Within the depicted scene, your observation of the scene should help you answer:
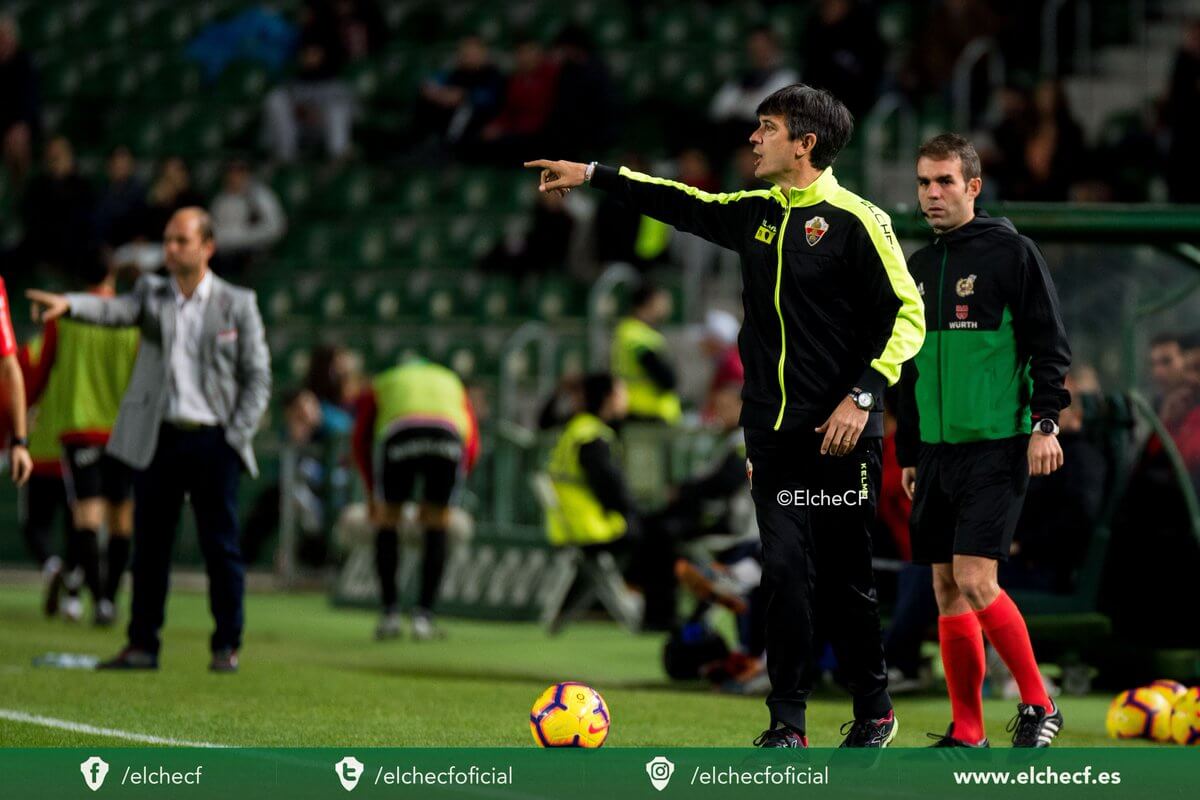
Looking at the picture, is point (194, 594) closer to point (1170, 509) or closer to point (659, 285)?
point (659, 285)

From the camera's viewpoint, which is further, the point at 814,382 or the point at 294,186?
the point at 294,186

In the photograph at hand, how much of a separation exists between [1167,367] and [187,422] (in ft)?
15.3

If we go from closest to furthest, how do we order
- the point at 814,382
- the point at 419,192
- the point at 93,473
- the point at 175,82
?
1. the point at 814,382
2. the point at 93,473
3. the point at 419,192
4. the point at 175,82

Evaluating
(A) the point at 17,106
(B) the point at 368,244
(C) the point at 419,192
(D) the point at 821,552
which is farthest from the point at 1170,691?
(A) the point at 17,106

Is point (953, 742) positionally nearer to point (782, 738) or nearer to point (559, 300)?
point (782, 738)

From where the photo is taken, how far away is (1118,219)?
9.45 m

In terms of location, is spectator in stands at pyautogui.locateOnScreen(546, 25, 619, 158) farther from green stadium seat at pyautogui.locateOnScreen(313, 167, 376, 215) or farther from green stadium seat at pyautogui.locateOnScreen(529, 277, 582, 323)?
green stadium seat at pyautogui.locateOnScreen(313, 167, 376, 215)

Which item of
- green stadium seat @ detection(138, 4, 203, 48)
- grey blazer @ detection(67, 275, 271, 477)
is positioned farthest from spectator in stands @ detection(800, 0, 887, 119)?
grey blazer @ detection(67, 275, 271, 477)

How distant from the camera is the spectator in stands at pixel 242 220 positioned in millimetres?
20297

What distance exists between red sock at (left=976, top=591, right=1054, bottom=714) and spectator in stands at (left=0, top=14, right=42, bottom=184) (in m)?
16.8

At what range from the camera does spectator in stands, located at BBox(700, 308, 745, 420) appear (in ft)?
53.7

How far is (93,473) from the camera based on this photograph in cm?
1327

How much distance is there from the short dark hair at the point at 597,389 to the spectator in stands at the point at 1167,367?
4.16 meters
